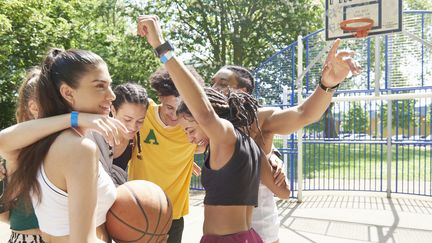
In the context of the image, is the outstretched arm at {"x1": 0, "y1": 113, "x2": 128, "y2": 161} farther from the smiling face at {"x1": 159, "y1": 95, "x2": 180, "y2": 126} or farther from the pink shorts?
the smiling face at {"x1": 159, "y1": 95, "x2": 180, "y2": 126}

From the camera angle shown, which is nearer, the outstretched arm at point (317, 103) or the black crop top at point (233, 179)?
the black crop top at point (233, 179)

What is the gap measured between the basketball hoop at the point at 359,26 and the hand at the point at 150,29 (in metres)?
4.53

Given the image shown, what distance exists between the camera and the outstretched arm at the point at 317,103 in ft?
8.33

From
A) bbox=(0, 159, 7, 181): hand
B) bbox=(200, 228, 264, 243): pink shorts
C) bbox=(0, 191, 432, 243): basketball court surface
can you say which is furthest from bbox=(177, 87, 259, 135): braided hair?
bbox=(0, 191, 432, 243): basketball court surface

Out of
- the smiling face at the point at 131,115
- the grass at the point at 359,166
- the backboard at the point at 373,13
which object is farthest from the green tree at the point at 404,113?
the smiling face at the point at 131,115

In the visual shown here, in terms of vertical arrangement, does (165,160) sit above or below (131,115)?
below

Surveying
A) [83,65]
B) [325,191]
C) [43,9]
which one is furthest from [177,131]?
[43,9]

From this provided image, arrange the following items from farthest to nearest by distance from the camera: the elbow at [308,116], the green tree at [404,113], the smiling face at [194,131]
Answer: the green tree at [404,113], the elbow at [308,116], the smiling face at [194,131]

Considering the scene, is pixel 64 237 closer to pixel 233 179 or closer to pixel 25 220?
pixel 25 220

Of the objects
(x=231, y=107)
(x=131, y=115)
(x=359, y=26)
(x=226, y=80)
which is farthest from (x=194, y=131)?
(x=359, y=26)

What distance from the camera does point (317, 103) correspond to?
8.66 feet

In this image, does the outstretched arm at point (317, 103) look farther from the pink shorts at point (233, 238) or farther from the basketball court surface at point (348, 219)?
the basketball court surface at point (348, 219)

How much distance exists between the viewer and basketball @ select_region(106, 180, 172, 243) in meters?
1.94

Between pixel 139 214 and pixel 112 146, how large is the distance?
39 centimetres
